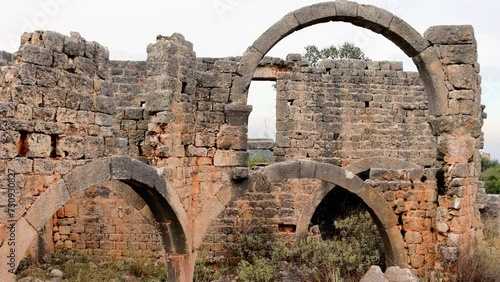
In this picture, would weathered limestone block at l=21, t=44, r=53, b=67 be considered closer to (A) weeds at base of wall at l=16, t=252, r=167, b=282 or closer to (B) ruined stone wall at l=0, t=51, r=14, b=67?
(B) ruined stone wall at l=0, t=51, r=14, b=67

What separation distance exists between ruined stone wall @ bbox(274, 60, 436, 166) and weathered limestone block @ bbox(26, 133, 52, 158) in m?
7.14

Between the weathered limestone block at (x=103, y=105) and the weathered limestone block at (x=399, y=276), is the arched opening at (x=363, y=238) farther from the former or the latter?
the weathered limestone block at (x=103, y=105)

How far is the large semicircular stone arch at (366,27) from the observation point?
723cm

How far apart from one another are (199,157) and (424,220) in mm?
3443

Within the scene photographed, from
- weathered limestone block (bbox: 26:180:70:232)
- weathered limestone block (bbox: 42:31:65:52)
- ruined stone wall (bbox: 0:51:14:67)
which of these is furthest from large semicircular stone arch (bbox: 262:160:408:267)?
ruined stone wall (bbox: 0:51:14:67)

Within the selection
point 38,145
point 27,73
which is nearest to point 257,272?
point 38,145

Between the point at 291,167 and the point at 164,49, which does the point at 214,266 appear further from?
the point at 164,49

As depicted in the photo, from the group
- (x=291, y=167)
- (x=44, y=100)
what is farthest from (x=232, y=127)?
(x=44, y=100)

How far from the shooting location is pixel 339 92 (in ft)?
39.0

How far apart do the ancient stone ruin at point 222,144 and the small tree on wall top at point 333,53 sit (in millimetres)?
8442

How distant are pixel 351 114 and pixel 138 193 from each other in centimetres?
663

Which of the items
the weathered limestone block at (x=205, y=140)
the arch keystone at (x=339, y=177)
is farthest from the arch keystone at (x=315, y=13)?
the arch keystone at (x=339, y=177)

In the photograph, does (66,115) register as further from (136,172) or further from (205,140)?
(205,140)

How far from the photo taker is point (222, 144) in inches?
282
